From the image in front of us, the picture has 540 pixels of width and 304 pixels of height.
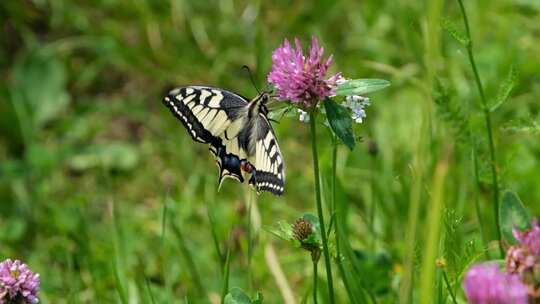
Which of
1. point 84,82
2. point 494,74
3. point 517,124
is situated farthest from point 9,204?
point 517,124

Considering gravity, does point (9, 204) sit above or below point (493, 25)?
below

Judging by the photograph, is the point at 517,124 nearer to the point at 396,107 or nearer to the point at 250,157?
the point at 250,157

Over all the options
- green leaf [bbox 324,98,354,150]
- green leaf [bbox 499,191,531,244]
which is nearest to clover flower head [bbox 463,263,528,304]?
green leaf [bbox 499,191,531,244]

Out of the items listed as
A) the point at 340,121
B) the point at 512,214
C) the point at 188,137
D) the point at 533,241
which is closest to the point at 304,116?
the point at 340,121

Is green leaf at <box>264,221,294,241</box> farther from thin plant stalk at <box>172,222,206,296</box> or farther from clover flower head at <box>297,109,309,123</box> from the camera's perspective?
thin plant stalk at <box>172,222,206,296</box>

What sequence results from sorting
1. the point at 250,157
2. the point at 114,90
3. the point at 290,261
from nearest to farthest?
1. the point at 250,157
2. the point at 290,261
3. the point at 114,90

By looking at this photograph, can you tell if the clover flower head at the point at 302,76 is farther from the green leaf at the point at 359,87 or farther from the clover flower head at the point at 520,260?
the clover flower head at the point at 520,260
